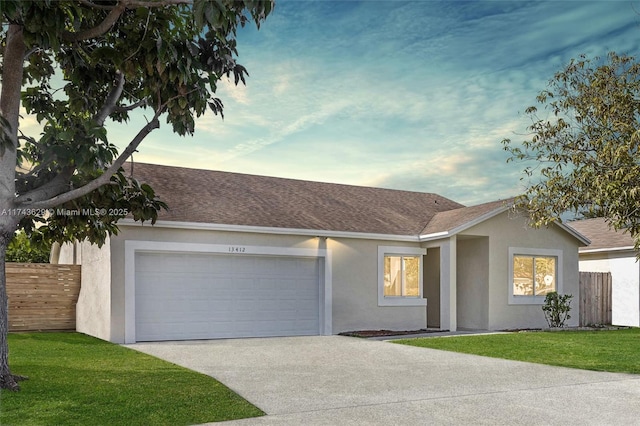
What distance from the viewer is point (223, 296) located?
1641 cm

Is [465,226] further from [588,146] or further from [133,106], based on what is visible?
[133,106]

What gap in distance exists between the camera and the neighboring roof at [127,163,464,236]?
16969mm

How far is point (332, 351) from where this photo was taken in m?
13.3

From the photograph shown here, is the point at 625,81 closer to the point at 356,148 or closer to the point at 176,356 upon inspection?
the point at 356,148

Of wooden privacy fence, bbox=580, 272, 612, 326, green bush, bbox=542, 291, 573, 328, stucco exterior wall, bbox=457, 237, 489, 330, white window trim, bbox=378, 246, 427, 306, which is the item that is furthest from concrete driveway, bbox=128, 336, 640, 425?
wooden privacy fence, bbox=580, 272, 612, 326

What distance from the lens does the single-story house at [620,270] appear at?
871 inches

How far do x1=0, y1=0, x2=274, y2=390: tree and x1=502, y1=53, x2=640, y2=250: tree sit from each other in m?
7.06

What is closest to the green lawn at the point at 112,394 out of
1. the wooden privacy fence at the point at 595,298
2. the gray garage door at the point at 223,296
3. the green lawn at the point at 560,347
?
the gray garage door at the point at 223,296

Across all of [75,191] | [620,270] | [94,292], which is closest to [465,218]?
[620,270]

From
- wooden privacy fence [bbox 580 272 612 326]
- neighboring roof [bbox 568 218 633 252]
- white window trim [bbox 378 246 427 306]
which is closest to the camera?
white window trim [bbox 378 246 427 306]

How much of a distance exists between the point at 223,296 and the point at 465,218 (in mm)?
7730

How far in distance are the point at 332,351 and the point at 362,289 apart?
495cm

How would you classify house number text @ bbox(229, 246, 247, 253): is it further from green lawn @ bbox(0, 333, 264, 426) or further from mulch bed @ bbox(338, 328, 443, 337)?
green lawn @ bbox(0, 333, 264, 426)

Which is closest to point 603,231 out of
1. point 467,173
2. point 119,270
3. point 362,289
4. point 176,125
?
point 467,173
